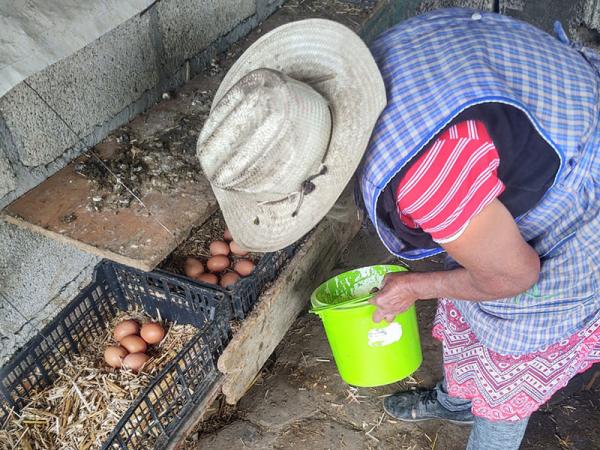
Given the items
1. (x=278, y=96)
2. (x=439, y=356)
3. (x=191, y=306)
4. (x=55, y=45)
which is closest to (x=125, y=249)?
(x=191, y=306)

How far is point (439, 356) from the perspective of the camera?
3.03m

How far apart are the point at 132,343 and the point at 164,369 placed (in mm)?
417

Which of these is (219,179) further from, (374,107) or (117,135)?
(117,135)

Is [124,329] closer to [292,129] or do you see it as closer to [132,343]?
[132,343]

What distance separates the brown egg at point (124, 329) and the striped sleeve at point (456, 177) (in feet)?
4.86

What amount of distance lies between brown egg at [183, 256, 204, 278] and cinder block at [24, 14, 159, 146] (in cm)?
69

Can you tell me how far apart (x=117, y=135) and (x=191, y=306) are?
73 centimetres

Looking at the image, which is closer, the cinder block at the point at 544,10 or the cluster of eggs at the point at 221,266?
the cluster of eggs at the point at 221,266

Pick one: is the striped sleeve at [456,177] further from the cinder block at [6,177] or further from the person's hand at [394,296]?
the cinder block at [6,177]

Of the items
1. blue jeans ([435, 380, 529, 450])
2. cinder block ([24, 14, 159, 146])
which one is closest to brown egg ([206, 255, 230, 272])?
cinder block ([24, 14, 159, 146])

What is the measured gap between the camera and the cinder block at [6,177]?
6.92 ft

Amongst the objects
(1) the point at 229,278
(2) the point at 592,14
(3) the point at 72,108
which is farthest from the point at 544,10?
(3) the point at 72,108

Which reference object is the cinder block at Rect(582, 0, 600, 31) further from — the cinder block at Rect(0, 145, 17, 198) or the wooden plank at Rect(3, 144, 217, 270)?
the cinder block at Rect(0, 145, 17, 198)

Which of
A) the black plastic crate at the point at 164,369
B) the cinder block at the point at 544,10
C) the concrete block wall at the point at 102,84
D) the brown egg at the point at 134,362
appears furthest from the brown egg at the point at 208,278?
the cinder block at the point at 544,10
